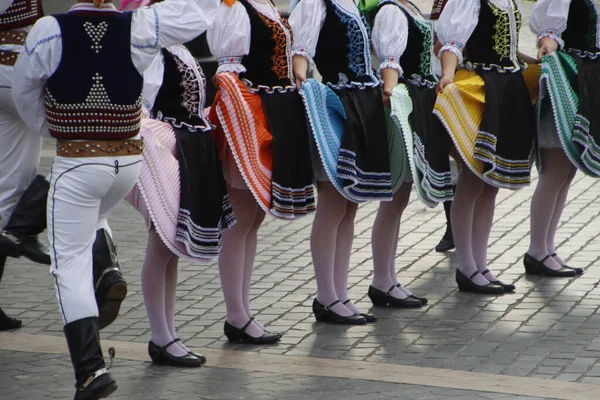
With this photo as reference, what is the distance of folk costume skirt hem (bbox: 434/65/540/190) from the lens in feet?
21.2

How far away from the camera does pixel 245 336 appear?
5.84 meters

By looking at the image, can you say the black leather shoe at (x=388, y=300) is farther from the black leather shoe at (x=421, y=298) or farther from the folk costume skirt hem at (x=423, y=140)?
the folk costume skirt hem at (x=423, y=140)

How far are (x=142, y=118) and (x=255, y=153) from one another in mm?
650

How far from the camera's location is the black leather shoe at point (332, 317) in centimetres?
614

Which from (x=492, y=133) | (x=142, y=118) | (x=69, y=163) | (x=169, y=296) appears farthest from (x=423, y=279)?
(x=69, y=163)

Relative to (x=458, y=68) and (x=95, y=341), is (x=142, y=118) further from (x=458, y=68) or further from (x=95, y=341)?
(x=458, y=68)

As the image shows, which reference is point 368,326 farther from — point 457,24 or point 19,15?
point 19,15

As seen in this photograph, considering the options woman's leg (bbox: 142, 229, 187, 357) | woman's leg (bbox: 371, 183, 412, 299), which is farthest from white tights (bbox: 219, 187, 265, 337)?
woman's leg (bbox: 371, 183, 412, 299)

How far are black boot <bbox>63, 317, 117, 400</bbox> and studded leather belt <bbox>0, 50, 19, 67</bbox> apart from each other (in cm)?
159

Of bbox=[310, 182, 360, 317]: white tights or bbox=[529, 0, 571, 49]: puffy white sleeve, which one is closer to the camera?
bbox=[310, 182, 360, 317]: white tights

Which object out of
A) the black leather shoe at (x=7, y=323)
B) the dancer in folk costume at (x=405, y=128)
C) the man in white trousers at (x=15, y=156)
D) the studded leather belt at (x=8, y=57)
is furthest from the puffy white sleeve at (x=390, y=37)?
the black leather shoe at (x=7, y=323)

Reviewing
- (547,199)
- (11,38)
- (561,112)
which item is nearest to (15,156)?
(11,38)

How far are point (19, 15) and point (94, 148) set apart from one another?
135 centimetres

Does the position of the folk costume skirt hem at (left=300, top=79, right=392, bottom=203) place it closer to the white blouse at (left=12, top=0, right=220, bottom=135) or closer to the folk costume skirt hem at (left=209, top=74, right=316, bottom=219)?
the folk costume skirt hem at (left=209, top=74, right=316, bottom=219)
